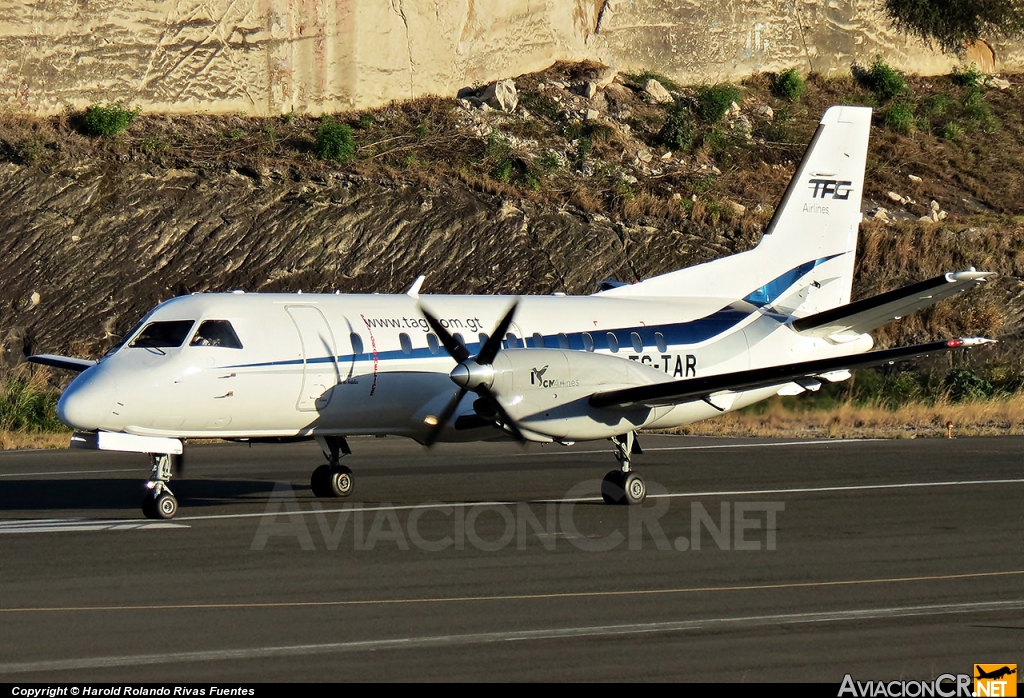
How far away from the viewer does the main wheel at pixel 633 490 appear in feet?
51.6

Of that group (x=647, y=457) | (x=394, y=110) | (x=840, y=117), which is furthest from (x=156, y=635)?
(x=394, y=110)

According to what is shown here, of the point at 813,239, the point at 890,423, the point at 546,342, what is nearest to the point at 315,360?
the point at 546,342

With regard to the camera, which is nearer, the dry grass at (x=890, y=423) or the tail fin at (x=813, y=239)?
the tail fin at (x=813, y=239)

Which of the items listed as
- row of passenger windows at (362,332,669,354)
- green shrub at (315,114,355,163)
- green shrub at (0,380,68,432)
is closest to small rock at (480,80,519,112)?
green shrub at (315,114,355,163)

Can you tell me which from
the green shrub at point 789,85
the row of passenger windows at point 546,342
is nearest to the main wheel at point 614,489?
the row of passenger windows at point 546,342

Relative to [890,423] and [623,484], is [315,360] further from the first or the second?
[890,423]

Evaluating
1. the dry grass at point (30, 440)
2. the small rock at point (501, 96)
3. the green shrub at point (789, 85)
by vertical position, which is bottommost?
the dry grass at point (30, 440)

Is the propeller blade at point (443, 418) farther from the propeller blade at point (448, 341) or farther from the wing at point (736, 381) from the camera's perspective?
the wing at point (736, 381)

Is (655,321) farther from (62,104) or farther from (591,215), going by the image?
(62,104)

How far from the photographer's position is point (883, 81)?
46.0 m

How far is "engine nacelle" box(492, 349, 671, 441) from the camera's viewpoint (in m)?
14.6

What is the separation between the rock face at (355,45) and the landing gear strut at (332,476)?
2304cm

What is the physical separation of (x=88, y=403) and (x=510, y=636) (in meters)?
6.93

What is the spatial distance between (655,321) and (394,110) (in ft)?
75.7
